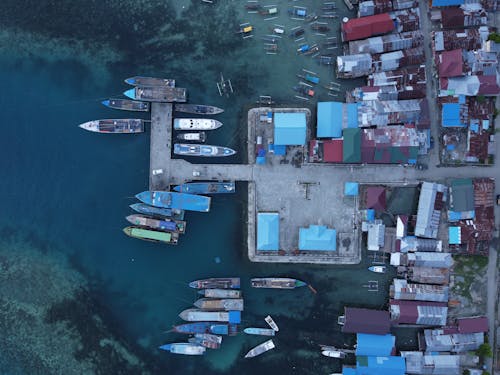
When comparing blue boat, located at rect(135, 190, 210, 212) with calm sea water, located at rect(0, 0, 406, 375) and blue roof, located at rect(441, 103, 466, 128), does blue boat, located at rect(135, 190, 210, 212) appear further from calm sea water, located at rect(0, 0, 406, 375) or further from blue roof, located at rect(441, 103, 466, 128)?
blue roof, located at rect(441, 103, 466, 128)

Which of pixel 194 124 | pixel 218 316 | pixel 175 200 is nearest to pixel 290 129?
pixel 194 124

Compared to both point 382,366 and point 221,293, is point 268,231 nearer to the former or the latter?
point 221,293

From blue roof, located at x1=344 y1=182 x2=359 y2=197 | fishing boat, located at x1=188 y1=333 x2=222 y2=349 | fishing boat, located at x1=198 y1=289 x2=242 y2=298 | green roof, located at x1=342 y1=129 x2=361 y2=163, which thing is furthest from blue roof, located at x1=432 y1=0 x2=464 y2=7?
fishing boat, located at x1=188 y1=333 x2=222 y2=349

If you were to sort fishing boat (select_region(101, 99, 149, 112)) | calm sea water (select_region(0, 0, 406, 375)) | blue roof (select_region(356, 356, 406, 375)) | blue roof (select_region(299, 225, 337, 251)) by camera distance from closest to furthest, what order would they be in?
blue roof (select_region(356, 356, 406, 375)) → blue roof (select_region(299, 225, 337, 251)) → fishing boat (select_region(101, 99, 149, 112)) → calm sea water (select_region(0, 0, 406, 375))

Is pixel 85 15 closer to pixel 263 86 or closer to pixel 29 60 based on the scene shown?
pixel 29 60

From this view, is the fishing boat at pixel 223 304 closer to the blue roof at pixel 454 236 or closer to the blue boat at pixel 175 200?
the blue boat at pixel 175 200

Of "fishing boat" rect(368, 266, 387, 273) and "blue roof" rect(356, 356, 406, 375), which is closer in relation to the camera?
"blue roof" rect(356, 356, 406, 375)

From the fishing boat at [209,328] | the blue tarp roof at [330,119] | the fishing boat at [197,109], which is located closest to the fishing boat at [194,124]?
the fishing boat at [197,109]
